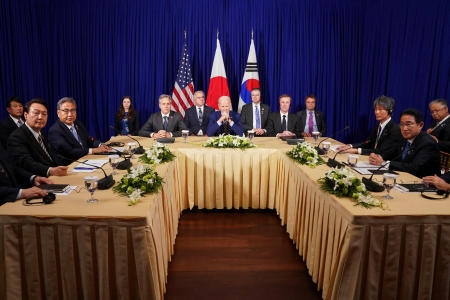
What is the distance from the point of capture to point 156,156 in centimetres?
312

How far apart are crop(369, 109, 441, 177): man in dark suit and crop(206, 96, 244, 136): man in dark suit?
2284 mm

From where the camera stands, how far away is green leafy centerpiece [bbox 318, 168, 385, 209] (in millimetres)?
1966

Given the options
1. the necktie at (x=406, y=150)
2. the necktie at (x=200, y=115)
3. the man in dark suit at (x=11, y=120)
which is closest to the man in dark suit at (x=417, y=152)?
the necktie at (x=406, y=150)

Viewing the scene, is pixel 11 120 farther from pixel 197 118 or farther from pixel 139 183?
pixel 139 183

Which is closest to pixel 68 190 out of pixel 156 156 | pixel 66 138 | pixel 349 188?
pixel 156 156

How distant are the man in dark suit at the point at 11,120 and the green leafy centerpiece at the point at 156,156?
2675 mm

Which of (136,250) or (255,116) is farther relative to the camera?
(255,116)

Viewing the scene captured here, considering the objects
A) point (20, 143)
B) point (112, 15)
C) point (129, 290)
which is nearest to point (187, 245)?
point (129, 290)

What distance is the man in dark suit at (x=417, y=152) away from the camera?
2840 mm

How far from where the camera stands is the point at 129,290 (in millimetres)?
1913

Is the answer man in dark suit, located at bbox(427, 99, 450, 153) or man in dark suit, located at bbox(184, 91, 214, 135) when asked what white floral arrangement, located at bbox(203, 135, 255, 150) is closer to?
man in dark suit, located at bbox(184, 91, 214, 135)

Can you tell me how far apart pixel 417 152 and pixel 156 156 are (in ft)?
7.95

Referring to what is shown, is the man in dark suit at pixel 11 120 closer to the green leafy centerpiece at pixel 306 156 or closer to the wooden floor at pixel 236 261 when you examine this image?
the wooden floor at pixel 236 261

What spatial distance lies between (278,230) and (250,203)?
1.99 ft
